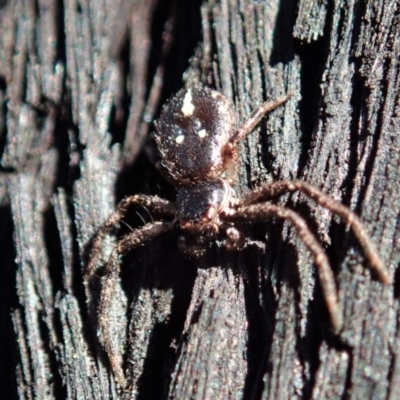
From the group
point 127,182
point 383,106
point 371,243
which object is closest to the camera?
point 371,243

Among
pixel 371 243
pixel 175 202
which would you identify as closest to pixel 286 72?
pixel 175 202

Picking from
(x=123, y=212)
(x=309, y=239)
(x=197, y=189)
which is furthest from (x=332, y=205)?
(x=123, y=212)

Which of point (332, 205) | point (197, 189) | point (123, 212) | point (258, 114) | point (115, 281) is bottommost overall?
point (115, 281)

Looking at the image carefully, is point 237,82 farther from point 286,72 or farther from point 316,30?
point 316,30

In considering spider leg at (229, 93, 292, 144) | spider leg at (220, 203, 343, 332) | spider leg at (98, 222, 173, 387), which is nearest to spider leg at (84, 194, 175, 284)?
spider leg at (98, 222, 173, 387)

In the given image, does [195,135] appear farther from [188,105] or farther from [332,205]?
[332,205]

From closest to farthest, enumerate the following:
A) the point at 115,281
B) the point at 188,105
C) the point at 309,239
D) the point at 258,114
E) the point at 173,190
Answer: the point at 309,239 < the point at 258,114 < the point at 115,281 < the point at 188,105 < the point at 173,190
